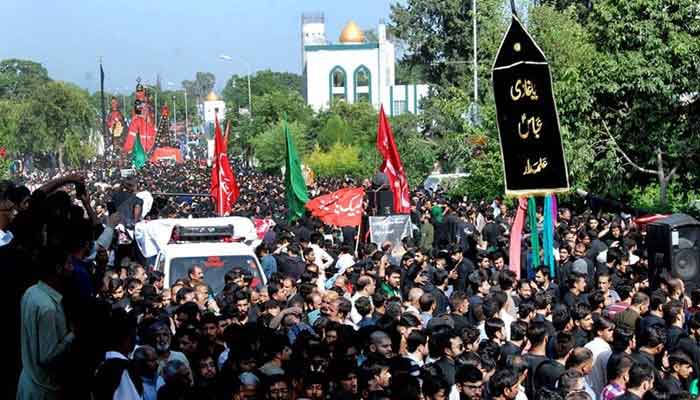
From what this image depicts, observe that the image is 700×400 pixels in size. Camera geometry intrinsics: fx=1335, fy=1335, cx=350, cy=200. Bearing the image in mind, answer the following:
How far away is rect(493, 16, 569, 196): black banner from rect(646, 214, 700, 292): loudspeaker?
1104mm

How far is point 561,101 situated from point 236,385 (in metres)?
16.5

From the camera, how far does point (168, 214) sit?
27.3 m

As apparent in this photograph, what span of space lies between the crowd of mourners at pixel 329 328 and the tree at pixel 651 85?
7.06 m

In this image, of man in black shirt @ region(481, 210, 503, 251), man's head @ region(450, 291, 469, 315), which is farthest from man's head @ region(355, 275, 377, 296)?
man in black shirt @ region(481, 210, 503, 251)

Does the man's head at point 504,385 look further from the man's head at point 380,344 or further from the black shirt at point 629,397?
the man's head at point 380,344

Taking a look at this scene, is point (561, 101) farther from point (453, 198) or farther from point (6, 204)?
point (6, 204)

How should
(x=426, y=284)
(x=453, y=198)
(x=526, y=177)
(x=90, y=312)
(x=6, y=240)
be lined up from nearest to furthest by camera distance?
(x=90, y=312) < (x=6, y=240) < (x=426, y=284) < (x=526, y=177) < (x=453, y=198)

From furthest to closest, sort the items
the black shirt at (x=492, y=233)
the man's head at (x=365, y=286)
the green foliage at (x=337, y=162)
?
the green foliage at (x=337, y=162) → the black shirt at (x=492, y=233) → the man's head at (x=365, y=286)

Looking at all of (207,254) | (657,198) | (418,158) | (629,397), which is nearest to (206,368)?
(629,397)

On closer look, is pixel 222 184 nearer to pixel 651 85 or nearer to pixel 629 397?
pixel 651 85

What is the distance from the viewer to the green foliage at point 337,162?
178 ft

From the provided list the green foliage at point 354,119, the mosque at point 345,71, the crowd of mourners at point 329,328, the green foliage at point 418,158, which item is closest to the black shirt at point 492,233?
the crowd of mourners at point 329,328

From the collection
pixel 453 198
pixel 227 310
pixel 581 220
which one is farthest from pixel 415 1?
pixel 227 310

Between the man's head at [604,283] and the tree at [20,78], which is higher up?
the tree at [20,78]
